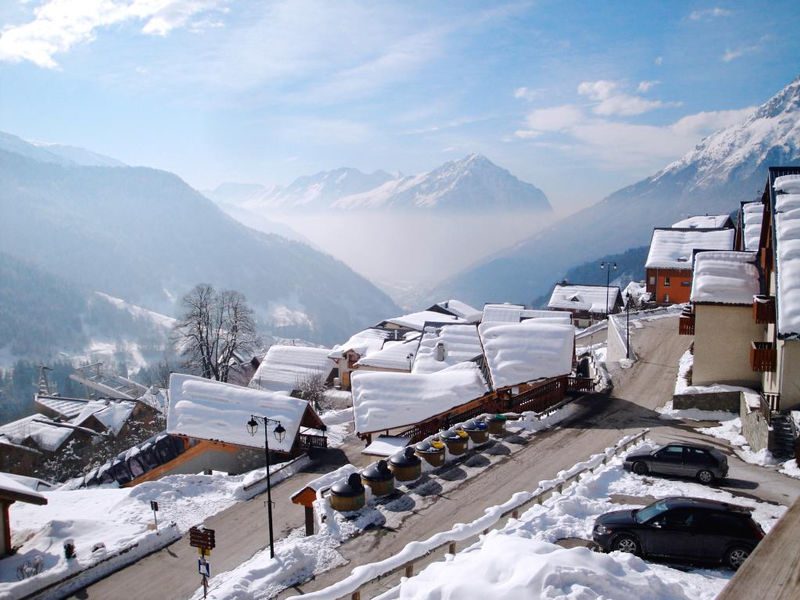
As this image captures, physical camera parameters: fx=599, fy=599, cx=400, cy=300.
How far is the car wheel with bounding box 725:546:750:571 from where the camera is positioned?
44.5 feet

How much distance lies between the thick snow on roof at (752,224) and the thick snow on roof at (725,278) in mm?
6877

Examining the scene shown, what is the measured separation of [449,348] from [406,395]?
51.9 feet

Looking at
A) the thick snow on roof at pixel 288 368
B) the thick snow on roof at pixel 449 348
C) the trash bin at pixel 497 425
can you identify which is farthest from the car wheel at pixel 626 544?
the thick snow on roof at pixel 288 368

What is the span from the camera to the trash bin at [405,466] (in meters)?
23.8

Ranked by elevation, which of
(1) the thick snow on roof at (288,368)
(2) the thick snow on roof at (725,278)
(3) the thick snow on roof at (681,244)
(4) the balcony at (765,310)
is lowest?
(1) the thick snow on roof at (288,368)

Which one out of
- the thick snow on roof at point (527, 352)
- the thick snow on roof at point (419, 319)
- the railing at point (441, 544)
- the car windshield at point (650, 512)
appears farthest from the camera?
the thick snow on roof at point (419, 319)

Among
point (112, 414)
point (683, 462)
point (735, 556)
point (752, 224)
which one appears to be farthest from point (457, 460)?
point (112, 414)

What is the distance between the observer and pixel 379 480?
2233 centimetres

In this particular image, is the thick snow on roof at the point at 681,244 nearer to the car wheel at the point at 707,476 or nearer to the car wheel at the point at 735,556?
the car wheel at the point at 707,476

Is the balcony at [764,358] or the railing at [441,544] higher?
the balcony at [764,358]

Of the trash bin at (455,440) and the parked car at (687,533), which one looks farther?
the trash bin at (455,440)

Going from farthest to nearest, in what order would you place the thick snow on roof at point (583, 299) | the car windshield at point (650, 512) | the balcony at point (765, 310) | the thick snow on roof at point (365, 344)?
the thick snow on roof at point (583, 299)
the thick snow on roof at point (365, 344)
the balcony at point (765, 310)
the car windshield at point (650, 512)

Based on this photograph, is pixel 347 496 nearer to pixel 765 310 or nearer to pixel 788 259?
pixel 765 310

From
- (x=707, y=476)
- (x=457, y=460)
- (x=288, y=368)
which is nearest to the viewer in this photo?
(x=707, y=476)
